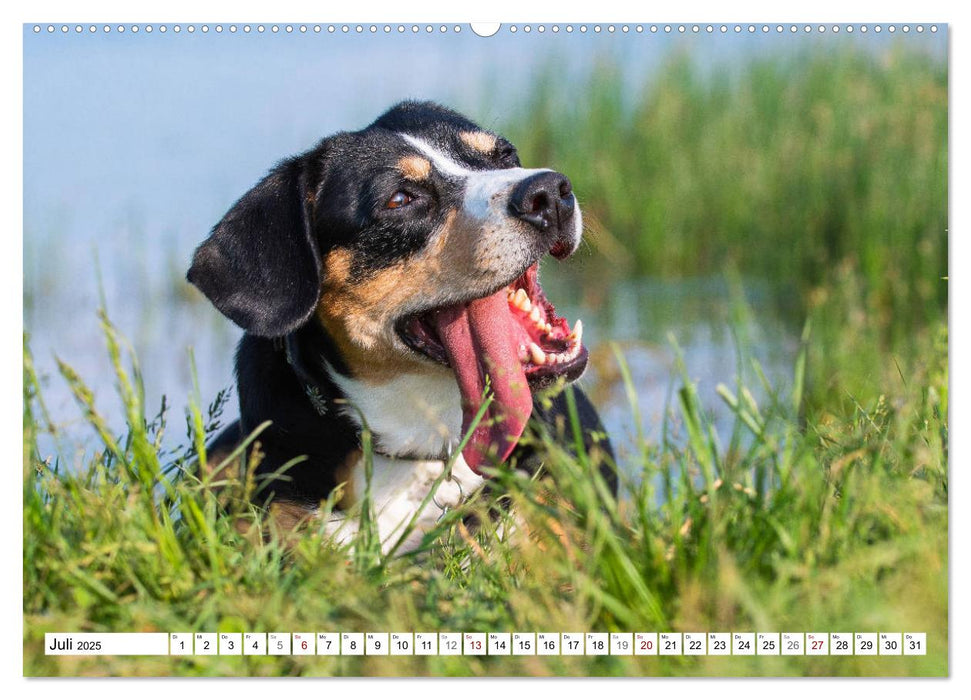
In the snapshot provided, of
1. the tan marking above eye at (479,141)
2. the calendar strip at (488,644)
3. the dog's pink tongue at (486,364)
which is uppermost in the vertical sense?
the tan marking above eye at (479,141)

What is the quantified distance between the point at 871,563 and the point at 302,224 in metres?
2.01

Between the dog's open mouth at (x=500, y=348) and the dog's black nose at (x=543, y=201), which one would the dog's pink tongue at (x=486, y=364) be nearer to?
the dog's open mouth at (x=500, y=348)

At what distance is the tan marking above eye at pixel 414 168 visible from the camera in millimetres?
3943

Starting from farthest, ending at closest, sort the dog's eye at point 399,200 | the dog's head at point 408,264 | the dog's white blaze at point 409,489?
1. the dog's eye at point 399,200
2. the dog's white blaze at point 409,489
3. the dog's head at point 408,264

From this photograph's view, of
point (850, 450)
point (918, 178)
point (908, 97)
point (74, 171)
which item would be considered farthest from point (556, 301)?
point (850, 450)

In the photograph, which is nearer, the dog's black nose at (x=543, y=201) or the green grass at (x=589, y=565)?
the green grass at (x=589, y=565)

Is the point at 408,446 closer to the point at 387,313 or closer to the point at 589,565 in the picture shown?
the point at 387,313

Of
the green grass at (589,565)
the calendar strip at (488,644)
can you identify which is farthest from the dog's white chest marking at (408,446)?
the calendar strip at (488,644)

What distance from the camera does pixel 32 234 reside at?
3.71 metres

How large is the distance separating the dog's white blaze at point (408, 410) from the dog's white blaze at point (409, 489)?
4 centimetres

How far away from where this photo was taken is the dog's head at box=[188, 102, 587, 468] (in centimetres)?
369

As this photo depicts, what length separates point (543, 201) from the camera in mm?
3688

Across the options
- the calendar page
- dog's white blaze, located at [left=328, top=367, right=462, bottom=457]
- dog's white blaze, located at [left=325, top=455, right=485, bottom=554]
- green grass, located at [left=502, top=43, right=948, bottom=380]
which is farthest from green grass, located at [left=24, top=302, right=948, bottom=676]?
green grass, located at [left=502, top=43, right=948, bottom=380]

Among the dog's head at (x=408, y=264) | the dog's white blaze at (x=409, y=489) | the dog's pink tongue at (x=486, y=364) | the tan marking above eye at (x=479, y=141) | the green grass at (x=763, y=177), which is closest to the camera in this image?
the dog's pink tongue at (x=486, y=364)
